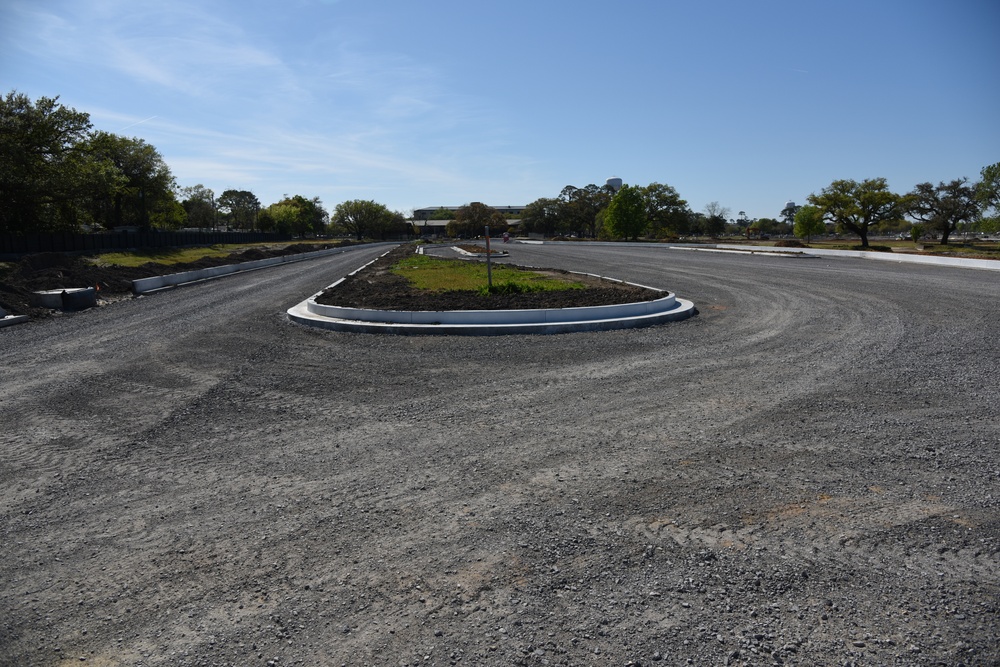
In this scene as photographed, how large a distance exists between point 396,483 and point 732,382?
15.2 feet

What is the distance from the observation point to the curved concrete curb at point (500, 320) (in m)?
11.1

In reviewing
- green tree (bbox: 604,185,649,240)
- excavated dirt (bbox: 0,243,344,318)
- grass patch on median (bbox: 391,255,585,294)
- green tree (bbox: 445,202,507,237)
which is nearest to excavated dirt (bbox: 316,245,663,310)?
grass patch on median (bbox: 391,255,585,294)

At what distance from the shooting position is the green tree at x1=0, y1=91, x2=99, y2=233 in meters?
30.5

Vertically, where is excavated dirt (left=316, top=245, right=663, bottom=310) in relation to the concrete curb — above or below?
above

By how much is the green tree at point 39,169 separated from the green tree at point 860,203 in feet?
206

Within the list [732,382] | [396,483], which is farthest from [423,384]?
[732,382]

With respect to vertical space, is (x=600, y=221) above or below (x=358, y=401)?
above

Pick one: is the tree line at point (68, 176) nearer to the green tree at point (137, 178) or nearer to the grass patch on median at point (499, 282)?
the green tree at point (137, 178)

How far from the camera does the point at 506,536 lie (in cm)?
368

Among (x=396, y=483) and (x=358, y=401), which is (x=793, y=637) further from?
(x=358, y=401)

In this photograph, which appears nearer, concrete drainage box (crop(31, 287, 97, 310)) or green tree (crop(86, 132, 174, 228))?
concrete drainage box (crop(31, 287, 97, 310))

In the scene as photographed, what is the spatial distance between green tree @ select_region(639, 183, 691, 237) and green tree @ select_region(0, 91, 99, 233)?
7834 centimetres

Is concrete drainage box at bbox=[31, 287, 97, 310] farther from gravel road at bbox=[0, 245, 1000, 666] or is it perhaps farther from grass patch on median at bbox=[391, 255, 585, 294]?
grass patch on median at bbox=[391, 255, 585, 294]

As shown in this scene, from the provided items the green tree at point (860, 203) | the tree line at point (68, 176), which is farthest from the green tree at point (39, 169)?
the green tree at point (860, 203)
